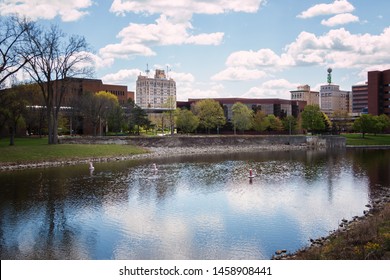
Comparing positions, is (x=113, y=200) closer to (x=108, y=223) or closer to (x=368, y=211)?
(x=108, y=223)

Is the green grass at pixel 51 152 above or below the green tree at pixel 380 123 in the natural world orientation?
below

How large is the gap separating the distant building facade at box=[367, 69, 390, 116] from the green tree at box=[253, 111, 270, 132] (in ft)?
148

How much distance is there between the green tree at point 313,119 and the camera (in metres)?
121

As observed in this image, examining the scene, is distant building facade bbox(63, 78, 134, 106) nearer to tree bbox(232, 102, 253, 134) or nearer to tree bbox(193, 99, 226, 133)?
tree bbox(193, 99, 226, 133)

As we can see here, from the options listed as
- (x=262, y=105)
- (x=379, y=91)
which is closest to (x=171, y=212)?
(x=262, y=105)

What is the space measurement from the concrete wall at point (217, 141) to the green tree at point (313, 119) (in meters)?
15.0

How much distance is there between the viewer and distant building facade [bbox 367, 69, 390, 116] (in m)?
140

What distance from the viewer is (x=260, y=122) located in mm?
120000

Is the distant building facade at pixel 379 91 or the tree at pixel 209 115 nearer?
the tree at pixel 209 115

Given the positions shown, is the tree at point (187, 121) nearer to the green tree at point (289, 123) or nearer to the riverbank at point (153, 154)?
the riverbank at point (153, 154)

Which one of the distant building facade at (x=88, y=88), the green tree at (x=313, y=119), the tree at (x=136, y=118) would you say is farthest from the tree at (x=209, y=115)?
the green tree at (x=313, y=119)

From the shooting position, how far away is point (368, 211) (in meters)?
24.2
